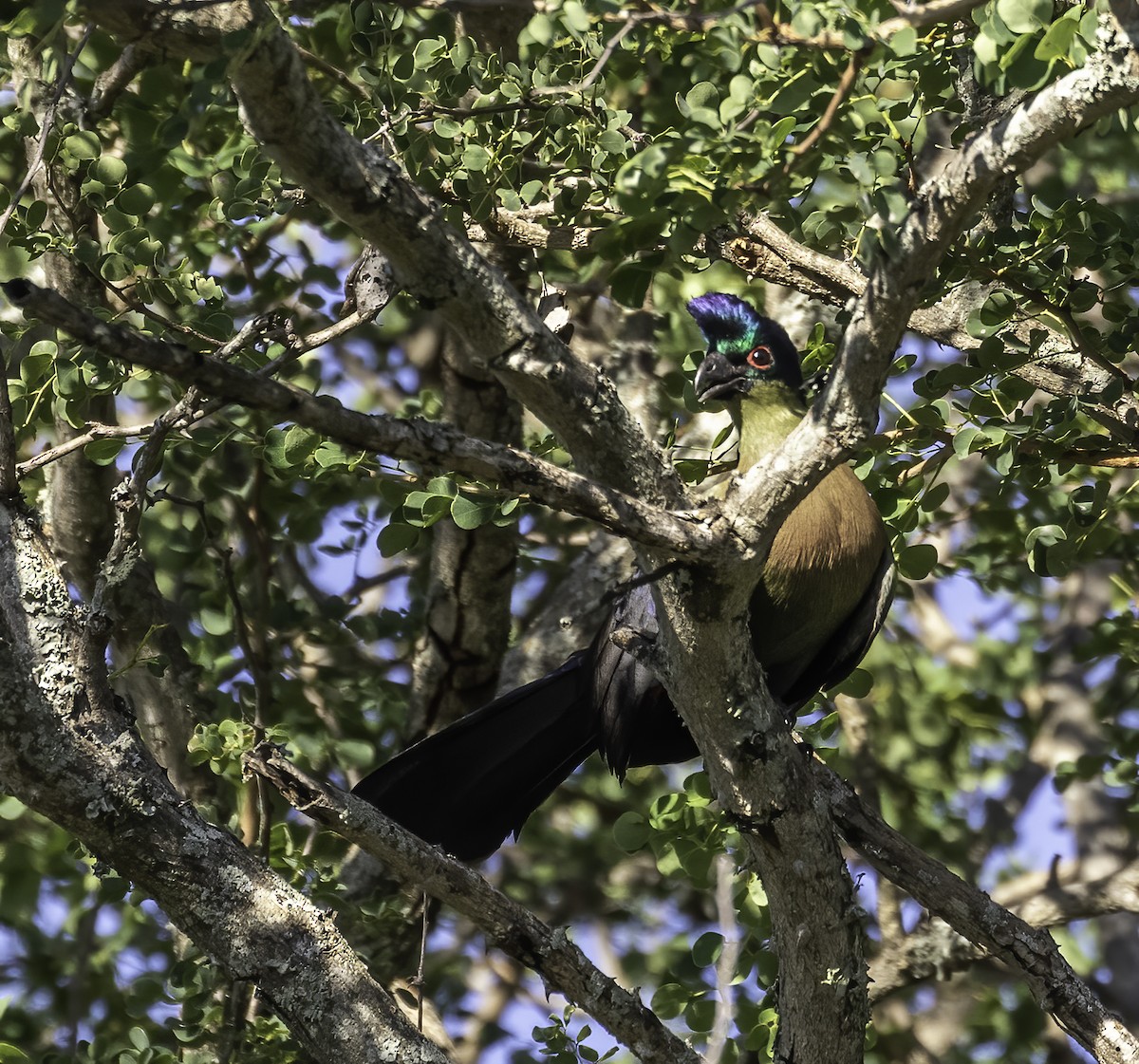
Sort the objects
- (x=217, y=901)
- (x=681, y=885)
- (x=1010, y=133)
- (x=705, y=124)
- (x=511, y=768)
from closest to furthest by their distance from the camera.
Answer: (x=1010, y=133) < (x=705, y=124) < (x=217, y=901) < (x=511, y=768) < (x=681, y=885)

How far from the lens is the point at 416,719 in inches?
207

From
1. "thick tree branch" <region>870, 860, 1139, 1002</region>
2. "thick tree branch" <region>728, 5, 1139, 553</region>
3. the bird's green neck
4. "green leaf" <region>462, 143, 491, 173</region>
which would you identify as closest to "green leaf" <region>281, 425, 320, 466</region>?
"green leaf" <region>462, 143, 491, 173</region>

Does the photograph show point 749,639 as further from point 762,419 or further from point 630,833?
point 762,419

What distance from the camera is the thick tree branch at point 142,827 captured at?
2799 millimetres

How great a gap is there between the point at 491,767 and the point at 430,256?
95.3 inches

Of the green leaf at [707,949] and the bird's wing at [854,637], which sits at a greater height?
the bird's wing at [854,637]

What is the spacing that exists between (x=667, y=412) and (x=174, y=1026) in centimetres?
303

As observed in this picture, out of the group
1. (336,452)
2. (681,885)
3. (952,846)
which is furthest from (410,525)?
(952,846)

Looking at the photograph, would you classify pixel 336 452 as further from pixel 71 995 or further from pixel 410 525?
pixel 71 995

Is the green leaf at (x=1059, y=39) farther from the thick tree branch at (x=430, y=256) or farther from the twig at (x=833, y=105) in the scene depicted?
the thick tree branch at (x=430, y=256)

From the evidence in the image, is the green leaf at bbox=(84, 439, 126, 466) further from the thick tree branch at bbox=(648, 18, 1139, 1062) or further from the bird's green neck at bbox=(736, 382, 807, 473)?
the bird's green neck at bbox=(736, 382, 807, 473)

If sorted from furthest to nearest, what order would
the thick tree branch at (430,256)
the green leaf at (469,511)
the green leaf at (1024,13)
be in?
the green leaf at (469,511)
the green leaf at (1024,13)
the thick tree branch at (430,256)

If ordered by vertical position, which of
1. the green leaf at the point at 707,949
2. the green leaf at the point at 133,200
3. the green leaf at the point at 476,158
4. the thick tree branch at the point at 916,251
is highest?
the green leaf at the point at 476,158

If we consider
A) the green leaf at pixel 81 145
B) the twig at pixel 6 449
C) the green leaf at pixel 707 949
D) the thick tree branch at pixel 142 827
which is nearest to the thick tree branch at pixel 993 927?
the green leaf at pixel 707 949
